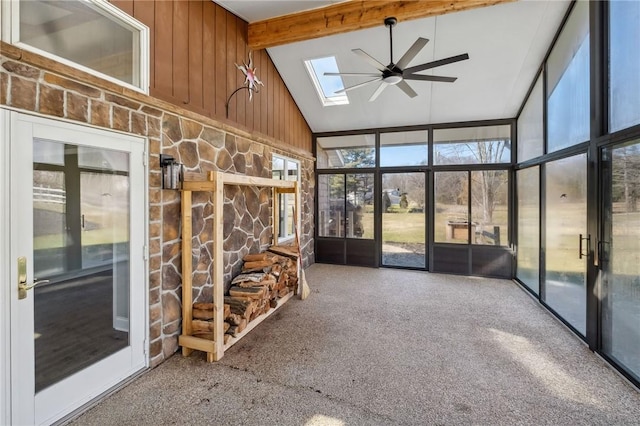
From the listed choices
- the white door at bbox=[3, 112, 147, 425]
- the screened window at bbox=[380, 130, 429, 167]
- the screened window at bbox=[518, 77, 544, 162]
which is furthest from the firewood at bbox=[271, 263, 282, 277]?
the screened window at bbox=[518, 77, 544, 162]

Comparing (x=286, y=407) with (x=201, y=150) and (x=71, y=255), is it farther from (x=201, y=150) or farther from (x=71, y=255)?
(x=201, y=150)

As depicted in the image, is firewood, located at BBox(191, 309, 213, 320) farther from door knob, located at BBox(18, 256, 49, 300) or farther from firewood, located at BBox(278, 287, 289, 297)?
door knob, located at BBox(18, 256, 49, 300)

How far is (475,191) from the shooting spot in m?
6.45

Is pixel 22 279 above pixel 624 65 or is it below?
below

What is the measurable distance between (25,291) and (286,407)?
6.80 feet

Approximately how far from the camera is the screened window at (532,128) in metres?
4.96

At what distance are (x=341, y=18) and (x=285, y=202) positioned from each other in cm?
334

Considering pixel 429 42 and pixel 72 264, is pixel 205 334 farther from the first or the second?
pixel 429 42

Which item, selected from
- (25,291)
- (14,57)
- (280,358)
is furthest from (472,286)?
(14,57)

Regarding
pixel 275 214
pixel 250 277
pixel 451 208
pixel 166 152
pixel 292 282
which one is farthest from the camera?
pixel 451 208

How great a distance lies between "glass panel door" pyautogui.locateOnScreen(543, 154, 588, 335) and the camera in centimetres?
359

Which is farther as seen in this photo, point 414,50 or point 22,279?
point 414,50

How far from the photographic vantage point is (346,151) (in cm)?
741

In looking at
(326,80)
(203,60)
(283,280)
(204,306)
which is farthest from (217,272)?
(326,80)
